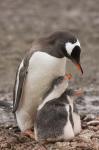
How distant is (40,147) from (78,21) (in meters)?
8.66

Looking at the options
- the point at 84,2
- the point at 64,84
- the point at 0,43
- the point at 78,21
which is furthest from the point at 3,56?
the point at 64,84

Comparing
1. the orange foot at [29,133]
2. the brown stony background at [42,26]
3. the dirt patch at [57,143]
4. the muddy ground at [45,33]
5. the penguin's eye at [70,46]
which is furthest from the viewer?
the brown stony background at [42,26]

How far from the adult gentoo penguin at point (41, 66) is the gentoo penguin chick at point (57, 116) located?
0.46 ft

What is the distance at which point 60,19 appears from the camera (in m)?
15.9

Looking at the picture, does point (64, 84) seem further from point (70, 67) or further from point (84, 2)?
point (84, 2)

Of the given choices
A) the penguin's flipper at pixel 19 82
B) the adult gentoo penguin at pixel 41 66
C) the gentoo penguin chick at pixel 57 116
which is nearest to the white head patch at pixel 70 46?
the adult gentoo penguin at pixel 41 66

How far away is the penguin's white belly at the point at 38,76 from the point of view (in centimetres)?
761

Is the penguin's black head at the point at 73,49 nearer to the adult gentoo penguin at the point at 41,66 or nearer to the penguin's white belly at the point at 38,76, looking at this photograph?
the adult gentoo penguin at the point at 41,66

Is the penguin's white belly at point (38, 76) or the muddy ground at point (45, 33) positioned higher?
the penguin's white belly at point (38, 76)

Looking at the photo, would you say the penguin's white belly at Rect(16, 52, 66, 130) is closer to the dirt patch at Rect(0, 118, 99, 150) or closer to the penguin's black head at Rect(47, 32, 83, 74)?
the penguin's black head at Rect(47, 32, 83, 74)

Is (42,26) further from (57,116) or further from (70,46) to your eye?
(57,116)

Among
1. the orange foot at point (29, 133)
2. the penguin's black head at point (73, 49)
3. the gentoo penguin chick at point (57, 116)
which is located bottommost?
the orange foot at point (29, 133)

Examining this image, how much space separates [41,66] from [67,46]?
0.37m

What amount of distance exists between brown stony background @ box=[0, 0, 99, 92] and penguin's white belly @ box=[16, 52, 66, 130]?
3.09 m
